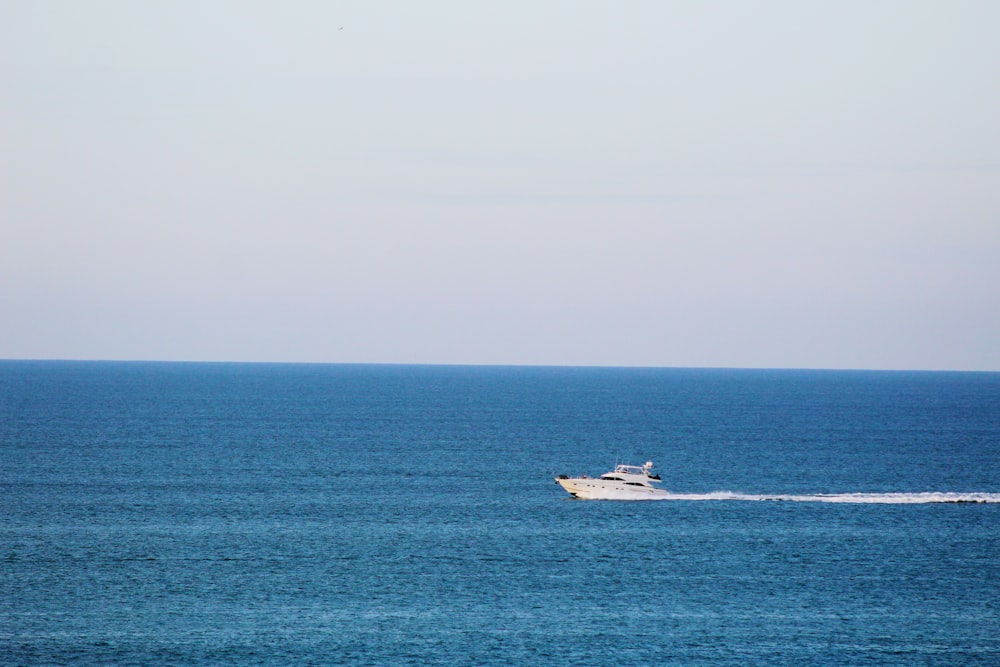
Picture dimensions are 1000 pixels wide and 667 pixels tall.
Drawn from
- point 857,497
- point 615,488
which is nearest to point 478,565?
point 615,488

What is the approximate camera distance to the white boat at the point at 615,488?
116m

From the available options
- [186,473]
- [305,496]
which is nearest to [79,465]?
[186,473]

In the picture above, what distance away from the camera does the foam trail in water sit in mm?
114688

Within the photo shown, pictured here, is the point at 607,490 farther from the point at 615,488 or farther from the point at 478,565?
the point at 478,565

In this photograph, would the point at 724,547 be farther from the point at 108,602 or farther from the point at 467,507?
the point at 108,602

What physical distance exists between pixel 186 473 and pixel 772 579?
7317 centimetres

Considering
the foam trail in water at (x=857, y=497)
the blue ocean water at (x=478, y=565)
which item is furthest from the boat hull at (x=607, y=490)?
the blue ocean water at (x=478, y=565)

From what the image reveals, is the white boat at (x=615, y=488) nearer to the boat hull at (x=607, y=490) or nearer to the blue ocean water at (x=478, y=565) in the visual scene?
the boat hull at (x=607, y=490)

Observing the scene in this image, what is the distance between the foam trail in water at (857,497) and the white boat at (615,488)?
1403 mm

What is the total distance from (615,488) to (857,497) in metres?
24.0

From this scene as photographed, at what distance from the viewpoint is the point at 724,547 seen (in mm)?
90562

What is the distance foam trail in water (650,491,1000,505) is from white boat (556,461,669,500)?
4.60 feet

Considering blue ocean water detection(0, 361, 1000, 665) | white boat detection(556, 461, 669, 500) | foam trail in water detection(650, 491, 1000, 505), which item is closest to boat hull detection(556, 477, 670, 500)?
white boat detection(556, 461, 669, 500)

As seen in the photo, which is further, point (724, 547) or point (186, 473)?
point (186, 473)
